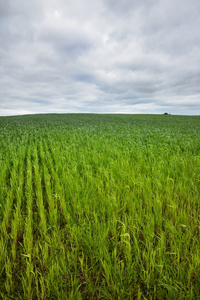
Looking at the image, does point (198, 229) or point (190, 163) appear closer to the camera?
point (198, 229)

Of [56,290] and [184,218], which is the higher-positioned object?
[184,218]

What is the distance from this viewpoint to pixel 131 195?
11.9ft

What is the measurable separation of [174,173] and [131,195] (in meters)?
2.06

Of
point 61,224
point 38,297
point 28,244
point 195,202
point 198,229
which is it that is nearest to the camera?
point 38,297

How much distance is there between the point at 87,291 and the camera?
1942 millimetres

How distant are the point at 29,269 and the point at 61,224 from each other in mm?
1101

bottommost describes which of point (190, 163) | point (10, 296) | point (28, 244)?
point (10, 296)

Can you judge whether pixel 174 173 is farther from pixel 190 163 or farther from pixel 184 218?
pixel 184 218

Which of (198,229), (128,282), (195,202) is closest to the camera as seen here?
(128,282)

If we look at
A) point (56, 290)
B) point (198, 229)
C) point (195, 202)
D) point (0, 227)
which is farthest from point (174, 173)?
point (0, 227)

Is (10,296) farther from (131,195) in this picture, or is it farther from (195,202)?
(195,202)

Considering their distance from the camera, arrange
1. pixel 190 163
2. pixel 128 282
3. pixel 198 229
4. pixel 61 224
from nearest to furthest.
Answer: pixel 128 282 < pixel 198 229 < pixel 61 224 < pixel 190 163

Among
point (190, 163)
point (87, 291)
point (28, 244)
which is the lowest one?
point (87, 291)

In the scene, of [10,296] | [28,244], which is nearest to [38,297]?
[10,296]
